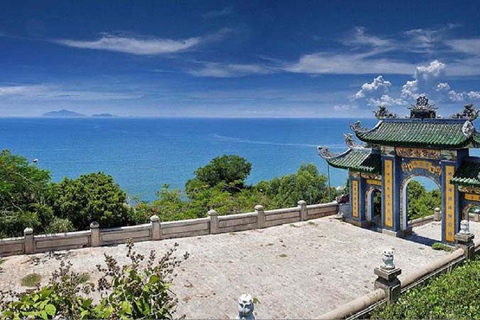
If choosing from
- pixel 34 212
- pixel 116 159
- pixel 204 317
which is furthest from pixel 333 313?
pixel 116 159

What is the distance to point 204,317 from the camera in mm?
8289

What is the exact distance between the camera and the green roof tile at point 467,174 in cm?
1185

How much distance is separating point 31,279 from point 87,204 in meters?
3.49

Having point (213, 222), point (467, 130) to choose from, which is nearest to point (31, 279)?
point (213, 222)

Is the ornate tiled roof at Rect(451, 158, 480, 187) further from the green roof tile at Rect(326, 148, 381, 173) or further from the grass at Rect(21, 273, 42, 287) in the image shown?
the grass at Rect(21, 273, 42, 287)

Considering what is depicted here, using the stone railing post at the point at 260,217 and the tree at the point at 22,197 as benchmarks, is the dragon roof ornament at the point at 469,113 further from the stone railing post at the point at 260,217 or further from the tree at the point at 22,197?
the tree at the point at 22,197

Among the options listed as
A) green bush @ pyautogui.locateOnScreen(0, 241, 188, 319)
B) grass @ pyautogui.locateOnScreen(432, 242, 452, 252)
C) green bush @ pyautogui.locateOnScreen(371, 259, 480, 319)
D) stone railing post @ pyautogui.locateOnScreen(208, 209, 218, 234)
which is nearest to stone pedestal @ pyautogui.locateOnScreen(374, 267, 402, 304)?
green bush @ pyautogui.locateOnScreen(371, 259, 480, 319)

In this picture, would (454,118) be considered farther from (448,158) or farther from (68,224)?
(68,224)

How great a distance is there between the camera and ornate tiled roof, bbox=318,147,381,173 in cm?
1491

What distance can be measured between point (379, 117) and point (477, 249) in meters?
6.45

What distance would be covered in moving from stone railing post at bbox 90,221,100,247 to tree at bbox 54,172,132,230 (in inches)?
24.1

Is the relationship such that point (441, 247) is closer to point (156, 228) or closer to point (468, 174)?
point (468, 174)

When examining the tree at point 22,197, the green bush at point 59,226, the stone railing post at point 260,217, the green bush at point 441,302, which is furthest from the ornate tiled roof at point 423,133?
the tree at point 22,197

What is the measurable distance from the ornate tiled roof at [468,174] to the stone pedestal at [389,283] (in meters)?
5.85
